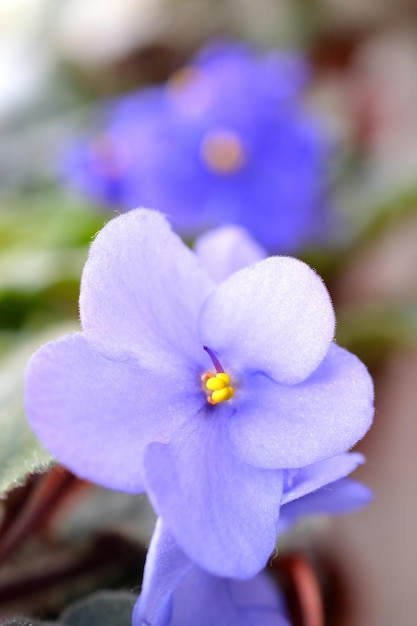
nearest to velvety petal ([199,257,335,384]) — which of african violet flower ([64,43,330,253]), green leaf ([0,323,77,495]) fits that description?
green leaf ([0,323,77,495])

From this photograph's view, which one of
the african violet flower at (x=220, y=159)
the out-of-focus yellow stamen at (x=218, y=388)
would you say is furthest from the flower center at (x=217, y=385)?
the african violet flower at (x=220, y=159)

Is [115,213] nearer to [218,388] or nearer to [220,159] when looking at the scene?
[220,159]

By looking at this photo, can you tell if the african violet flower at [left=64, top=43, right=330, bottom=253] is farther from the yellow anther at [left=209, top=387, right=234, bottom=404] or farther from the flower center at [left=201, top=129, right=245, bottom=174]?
the yellow anther at [left=209, top=387, right=234, bottom=404]

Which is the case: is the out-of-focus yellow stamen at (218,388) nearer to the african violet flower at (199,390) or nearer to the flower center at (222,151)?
the african violet flower at (199,390)

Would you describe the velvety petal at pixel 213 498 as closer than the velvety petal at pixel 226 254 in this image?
Yes

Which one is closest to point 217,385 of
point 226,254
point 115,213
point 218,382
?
point 218,382

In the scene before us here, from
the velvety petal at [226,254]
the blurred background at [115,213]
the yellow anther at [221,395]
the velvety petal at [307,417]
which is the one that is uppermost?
the velvety petal at [226,254]

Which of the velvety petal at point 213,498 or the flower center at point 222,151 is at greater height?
the velvety petal at point 213,498
